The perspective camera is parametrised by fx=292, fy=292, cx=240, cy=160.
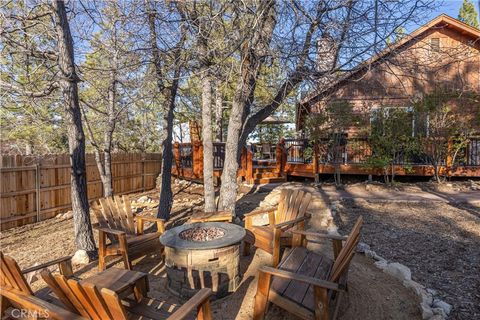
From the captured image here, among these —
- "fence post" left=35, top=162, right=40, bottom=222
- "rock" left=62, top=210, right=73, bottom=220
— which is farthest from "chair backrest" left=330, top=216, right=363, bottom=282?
"fence post" left=35, top=162, right=40, bottom=222

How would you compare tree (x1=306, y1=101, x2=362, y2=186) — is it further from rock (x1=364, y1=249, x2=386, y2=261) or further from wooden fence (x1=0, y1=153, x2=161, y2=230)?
wooden fence (x1=0, y1=153, x2=161, y2=230)

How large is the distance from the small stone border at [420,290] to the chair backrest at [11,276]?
11.1 ft

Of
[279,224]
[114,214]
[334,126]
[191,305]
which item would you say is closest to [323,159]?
[334,126]

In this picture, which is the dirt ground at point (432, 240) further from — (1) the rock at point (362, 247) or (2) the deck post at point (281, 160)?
(2) the deck post at point (281, 160)

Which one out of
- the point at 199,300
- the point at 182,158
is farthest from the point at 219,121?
the point at 199,300

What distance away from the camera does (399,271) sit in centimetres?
355

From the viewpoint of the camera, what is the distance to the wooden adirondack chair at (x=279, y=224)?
149 inches

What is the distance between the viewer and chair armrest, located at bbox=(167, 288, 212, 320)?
6.04 feet

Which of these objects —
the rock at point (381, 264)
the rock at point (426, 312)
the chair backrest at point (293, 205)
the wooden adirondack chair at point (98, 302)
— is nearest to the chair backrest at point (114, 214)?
the wooden adirondack chair at point (98, 302)

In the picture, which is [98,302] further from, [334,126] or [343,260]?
[334,126]

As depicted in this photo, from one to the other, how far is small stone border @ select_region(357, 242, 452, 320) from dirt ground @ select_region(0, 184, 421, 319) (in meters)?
0.08

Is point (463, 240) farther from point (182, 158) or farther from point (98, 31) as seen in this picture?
point (182, 158)

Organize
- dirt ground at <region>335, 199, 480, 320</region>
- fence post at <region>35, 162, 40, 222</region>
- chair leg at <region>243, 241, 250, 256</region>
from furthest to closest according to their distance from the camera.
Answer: fence post at <region>35, 162, 40, 222</region>, chair leg at <region>243, 241, 250, 256</region>, dirt ground at <region>335, 199, 480, 320</region>

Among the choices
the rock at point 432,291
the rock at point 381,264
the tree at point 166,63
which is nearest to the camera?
the rock at point 432,291
